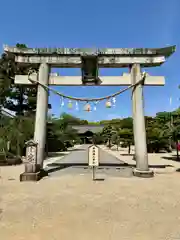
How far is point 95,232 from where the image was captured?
460 cm

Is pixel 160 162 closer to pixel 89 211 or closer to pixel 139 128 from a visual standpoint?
pixel 139 128

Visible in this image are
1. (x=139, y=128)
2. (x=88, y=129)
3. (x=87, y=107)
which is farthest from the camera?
(x=88, y=129)

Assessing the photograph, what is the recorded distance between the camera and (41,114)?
12.4 m

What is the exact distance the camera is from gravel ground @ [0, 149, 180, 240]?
4559 mm

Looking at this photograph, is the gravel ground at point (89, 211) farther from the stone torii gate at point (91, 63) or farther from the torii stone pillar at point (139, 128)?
the stone torii gate at point (91, 63)

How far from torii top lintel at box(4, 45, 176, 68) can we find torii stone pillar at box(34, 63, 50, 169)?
26.3 inches

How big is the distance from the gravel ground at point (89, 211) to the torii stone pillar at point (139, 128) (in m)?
2.36

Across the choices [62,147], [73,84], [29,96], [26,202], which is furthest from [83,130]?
[26,202]

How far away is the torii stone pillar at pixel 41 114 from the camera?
1205 cm

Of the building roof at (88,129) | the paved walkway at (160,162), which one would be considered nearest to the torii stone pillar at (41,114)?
the paved walkway at (160,162)

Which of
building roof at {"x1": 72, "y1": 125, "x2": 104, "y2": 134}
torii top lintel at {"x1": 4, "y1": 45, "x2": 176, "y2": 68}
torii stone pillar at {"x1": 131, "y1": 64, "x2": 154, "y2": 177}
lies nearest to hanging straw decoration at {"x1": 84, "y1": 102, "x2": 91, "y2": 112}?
torii top lintel at {"x1": 4, "y1": 45, "x2": 176, "y2": 68}

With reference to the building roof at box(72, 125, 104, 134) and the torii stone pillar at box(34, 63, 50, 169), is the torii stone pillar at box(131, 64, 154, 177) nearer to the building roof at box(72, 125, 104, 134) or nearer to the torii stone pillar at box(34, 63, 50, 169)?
the torii stone pillar at box(34, 63, 50, 169)

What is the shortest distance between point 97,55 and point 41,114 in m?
4.47

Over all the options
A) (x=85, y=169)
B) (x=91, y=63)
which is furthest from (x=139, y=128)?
(x=85, y=169)
